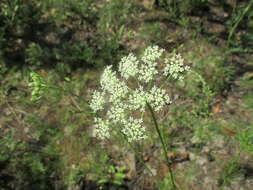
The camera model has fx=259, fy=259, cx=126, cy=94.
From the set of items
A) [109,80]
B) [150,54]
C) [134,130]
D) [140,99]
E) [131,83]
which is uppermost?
[131,83]

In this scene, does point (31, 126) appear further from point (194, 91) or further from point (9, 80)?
point (194, 91)

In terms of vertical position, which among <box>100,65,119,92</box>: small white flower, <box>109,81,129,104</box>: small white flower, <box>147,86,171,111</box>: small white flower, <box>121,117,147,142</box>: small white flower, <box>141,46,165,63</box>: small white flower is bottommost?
<box>121,117,147,142</box>: small white flower

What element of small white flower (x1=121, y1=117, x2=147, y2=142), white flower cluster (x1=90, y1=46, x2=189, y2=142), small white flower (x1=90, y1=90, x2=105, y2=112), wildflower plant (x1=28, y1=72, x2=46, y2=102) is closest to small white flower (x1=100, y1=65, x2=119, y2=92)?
white flower cluster (x1=90, y1=46, x2=189, y2=142)

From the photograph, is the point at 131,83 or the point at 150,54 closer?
the point at 150,54

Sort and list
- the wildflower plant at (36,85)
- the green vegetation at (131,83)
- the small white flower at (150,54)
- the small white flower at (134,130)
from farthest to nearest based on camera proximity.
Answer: the green vegetation at (131,83), the small white flower at (150,54), the small white flower at (134,130), the wildflower plant at (36,85)

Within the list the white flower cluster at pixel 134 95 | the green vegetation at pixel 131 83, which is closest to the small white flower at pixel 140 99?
the white flower cluster at pixel 134 95

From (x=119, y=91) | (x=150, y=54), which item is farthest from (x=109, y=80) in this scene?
(x=150, y=54)

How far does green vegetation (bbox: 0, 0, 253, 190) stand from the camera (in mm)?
3559

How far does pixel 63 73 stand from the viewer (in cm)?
448

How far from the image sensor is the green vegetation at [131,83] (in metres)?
3.56

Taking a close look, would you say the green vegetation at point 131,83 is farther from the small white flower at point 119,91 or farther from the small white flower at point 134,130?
the small white flower at point 119,91

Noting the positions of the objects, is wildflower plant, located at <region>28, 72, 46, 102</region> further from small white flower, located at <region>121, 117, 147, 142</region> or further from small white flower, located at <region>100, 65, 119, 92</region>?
small white flower, located at <region>121, 117, 147, 142</region>

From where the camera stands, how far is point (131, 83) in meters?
4.27

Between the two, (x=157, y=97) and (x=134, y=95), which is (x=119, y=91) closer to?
(x=134, y=95)
